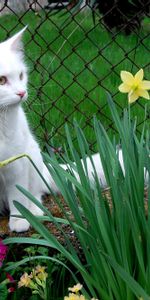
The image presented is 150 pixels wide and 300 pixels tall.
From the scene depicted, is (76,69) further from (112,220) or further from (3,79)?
(112,220)

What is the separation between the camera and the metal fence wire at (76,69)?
3.67 m

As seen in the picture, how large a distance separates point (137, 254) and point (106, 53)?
450 centimetres

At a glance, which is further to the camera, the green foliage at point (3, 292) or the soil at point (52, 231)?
the soil at point (52, 231)

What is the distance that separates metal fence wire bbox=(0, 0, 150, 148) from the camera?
3668mm

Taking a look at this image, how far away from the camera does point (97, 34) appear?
811 centimetres

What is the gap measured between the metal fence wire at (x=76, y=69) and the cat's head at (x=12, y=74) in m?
0.53

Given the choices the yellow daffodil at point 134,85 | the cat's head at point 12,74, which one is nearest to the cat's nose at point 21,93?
the cat's head at point 12,74

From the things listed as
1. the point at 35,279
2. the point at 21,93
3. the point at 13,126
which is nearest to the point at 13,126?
the point at 13,126

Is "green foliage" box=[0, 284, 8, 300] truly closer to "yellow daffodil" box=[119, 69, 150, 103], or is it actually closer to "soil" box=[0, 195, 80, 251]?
"soil" box=[0, 195, 80, 251]

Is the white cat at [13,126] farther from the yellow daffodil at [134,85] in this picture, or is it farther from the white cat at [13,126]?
the yellow daffodil at [134,85]

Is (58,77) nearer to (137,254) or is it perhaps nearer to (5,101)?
(5,101)

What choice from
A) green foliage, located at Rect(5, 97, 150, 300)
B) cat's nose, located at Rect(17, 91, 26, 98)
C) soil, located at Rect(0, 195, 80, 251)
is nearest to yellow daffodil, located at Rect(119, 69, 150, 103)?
green foliage, located at Rect(5, 97, 150, 300)

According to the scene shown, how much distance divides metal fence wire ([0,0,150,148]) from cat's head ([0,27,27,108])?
0.53 meters

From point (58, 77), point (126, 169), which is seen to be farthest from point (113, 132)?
point (126, 169)
